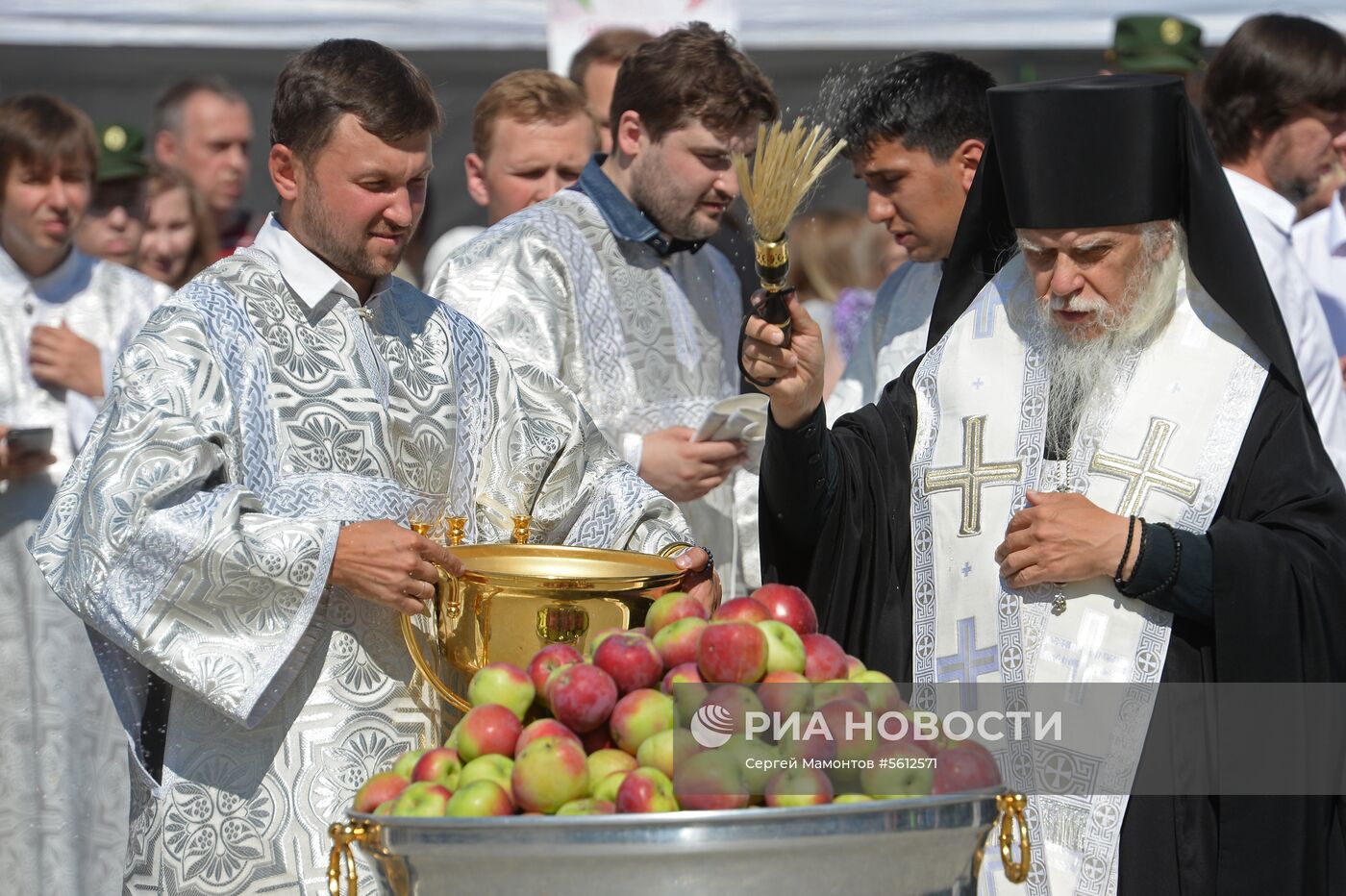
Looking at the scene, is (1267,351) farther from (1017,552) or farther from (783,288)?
(783,288)

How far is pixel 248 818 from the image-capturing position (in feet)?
10.2

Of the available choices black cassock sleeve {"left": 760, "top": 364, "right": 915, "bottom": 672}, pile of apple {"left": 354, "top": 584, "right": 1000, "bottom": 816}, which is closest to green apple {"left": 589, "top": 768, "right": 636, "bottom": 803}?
pile of apple {"left": 354, "top": 584, "right": 1000, "bottom": 816}

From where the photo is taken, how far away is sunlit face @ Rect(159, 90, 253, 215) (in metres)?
7.14

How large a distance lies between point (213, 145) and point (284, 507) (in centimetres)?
438

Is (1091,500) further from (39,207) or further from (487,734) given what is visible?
(39,207)

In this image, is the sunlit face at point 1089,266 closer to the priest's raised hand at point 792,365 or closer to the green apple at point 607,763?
the priest's raised hand at point 792,365

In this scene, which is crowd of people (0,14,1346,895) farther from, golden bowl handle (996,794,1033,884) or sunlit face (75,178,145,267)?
sunlit face (75,178,145,267)

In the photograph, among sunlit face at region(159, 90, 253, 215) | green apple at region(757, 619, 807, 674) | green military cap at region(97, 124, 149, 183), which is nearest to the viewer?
green apple at region(757, 619, 807, 674)

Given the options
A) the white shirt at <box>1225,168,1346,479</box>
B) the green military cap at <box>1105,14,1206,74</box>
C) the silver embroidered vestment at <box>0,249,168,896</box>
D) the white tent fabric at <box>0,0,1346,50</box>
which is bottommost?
the silver embroidered vestment at <box>0,249,168,896</box>

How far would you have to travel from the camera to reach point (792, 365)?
334 cm

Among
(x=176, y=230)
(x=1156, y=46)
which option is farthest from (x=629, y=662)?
(x=1156, y=46)

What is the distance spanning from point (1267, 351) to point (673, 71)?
6.44ft

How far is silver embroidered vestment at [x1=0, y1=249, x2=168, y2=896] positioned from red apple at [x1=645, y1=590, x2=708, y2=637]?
2865 mm

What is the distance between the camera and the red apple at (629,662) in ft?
7.89
